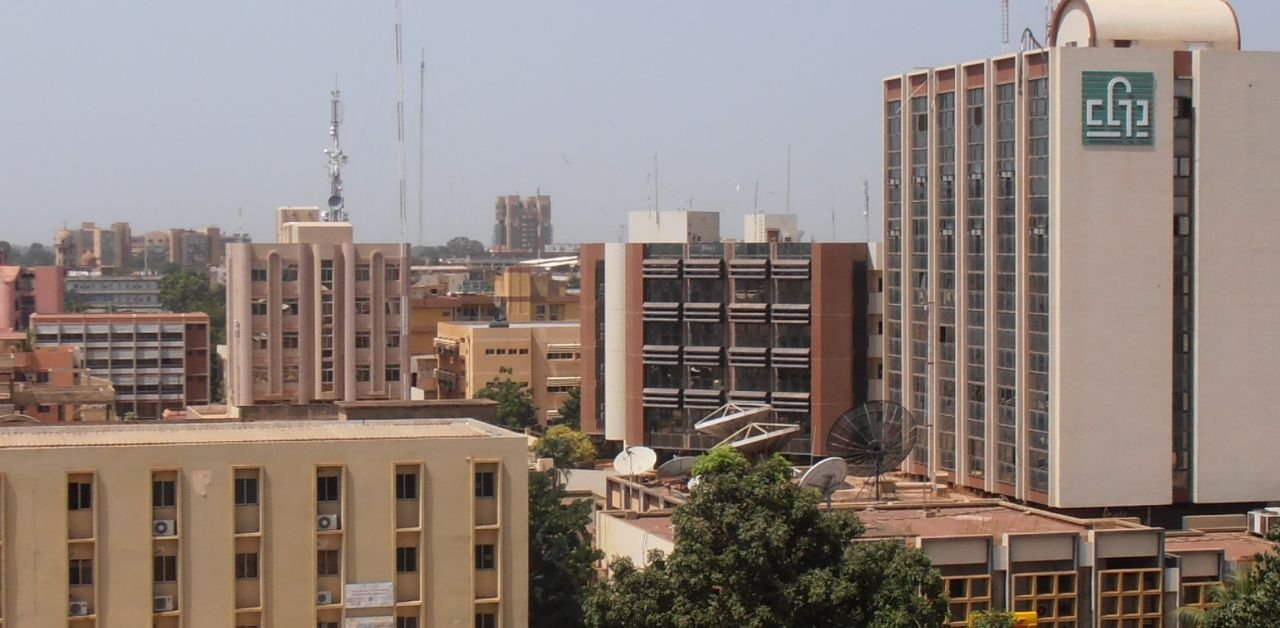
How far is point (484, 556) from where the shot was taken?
35.6 meters

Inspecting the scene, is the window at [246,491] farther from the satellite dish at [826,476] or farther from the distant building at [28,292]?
the distant building at [28,292]

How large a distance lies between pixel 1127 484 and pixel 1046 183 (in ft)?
25.5

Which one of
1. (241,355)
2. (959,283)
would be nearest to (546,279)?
(241,355)

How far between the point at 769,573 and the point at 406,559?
5830 mm

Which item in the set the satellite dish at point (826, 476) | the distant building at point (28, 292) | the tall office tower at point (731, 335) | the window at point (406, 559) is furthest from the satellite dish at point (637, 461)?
the distant building at point (28, 292)

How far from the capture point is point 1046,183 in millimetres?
54781

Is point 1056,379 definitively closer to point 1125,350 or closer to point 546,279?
point 1125,350

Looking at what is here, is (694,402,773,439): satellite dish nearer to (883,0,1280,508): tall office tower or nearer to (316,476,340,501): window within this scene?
(883,0,1280,508): tall office tower

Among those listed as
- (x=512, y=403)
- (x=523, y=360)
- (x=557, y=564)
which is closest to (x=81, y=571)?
(x=557, y=564)

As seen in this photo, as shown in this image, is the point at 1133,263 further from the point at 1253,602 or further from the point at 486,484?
the point at 1253,602

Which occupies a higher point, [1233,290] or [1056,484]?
[1233,290]

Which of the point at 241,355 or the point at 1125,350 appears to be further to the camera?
the point at 241,355

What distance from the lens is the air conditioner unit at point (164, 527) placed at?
3375cm

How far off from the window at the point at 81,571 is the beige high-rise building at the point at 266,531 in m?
0.02
